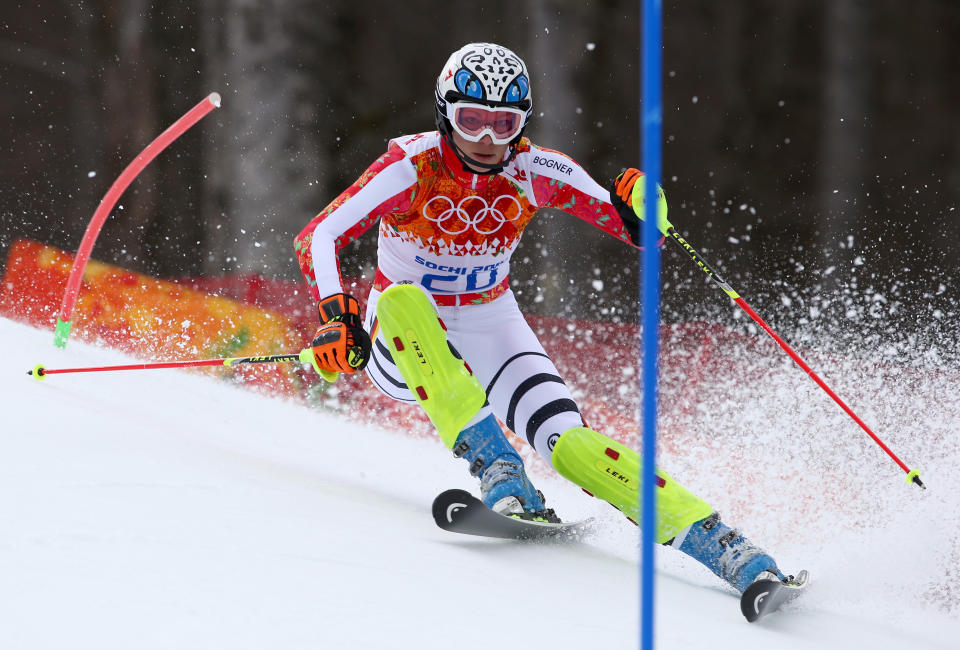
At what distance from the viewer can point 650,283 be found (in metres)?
1.28

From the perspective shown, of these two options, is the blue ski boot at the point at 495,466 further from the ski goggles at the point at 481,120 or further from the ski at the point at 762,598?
the ski goggles at the point at 481,120

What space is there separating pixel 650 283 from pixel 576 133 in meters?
6.64

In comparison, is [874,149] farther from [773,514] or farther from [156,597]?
[156,597]

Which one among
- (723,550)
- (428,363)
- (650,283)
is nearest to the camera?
(650,283)

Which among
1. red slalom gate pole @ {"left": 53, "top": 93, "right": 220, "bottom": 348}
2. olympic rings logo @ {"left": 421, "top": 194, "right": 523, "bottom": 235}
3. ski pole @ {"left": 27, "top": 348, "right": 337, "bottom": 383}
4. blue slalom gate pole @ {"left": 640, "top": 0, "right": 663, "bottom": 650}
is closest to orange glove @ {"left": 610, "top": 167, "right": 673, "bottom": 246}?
olympic rings logo @ {"left": 421, "top": 194, "right": 523, "bottom": 235}

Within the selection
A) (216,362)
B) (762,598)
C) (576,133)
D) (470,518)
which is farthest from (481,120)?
(576,133)

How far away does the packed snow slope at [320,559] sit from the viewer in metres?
1.77

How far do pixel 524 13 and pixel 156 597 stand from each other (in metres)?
9.08

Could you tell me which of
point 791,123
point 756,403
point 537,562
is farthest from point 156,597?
point 791,123

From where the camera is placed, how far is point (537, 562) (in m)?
2.48

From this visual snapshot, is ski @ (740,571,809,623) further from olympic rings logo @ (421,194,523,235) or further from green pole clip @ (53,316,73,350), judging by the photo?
green pole clip @ (53,316,73,350)

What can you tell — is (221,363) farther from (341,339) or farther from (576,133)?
(576,133)

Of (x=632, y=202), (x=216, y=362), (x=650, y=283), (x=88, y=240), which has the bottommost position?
(x=650, y=283)

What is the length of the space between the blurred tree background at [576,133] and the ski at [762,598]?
366cm
